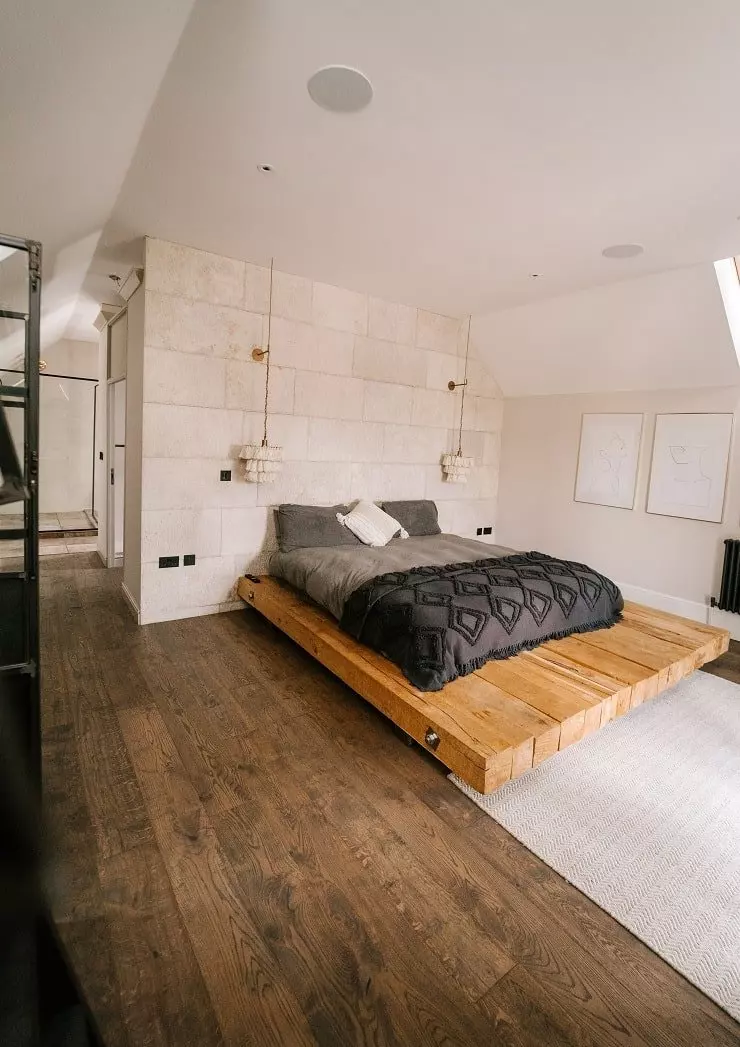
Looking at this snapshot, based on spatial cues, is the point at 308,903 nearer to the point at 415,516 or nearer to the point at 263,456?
the point at 263,456

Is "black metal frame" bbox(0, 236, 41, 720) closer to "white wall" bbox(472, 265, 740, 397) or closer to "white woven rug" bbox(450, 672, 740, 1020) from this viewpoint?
"white woven rug" bbox(450, 672, 740, 1020)

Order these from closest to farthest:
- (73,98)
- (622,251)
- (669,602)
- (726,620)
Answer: (73,98)
(622,251)
(726,620)
(669,602)

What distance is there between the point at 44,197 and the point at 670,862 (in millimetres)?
3962

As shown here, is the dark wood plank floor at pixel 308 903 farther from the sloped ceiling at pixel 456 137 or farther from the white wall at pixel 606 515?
the white wall at pixel 606 515

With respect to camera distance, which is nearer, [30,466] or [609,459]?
[30,466]

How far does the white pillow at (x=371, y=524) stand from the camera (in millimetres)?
4270

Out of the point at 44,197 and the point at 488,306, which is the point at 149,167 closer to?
the point at 44,197

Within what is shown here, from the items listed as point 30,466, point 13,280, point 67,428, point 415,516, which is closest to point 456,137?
point 13,280

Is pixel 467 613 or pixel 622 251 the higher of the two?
pixel 622 251

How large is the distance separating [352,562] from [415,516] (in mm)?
1539

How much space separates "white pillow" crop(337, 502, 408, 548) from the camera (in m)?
4.27

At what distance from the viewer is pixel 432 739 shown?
2.13m

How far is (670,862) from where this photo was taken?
72.1 inches

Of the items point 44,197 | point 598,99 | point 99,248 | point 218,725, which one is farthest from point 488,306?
point 218,725
